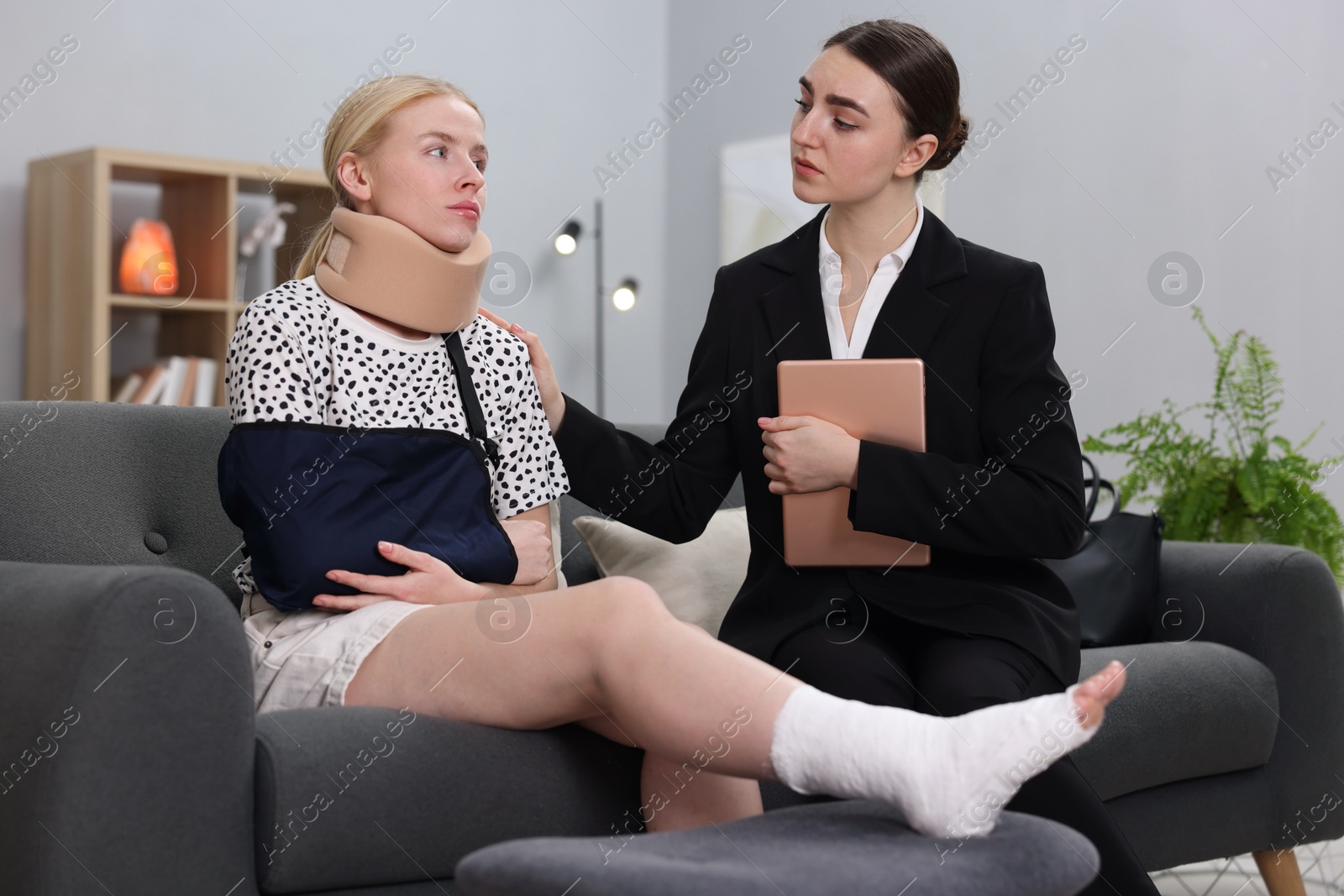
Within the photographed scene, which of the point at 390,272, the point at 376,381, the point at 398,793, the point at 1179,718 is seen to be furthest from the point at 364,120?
the point at 1179,718

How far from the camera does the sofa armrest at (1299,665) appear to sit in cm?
208

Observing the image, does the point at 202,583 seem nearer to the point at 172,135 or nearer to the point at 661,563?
the point at 661,563

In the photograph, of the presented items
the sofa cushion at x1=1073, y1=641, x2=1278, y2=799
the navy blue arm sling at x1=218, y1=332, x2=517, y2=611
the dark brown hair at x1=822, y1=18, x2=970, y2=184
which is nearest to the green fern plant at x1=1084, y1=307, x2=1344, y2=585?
the sofa cushion at x1=1073, y1=641, x2=1278, y2=799

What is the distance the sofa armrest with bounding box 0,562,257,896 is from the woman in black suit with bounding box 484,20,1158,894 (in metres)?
0.66

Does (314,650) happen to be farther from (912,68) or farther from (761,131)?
(761,131)

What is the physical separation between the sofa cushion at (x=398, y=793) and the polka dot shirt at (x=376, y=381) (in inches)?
13.7

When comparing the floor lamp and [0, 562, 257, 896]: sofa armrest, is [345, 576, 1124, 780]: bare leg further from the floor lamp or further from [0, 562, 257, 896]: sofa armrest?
the floor lamp

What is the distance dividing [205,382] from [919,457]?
8.16ft

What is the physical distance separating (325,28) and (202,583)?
322 cm

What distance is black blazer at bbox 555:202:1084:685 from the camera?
156 cm

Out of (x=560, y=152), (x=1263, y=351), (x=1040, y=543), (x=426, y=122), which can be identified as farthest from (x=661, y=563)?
(x=560, y=152)

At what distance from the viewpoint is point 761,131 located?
4426 millimetres

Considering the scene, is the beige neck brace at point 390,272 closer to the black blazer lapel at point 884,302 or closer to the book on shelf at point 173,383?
the black blazer lapel at point 884,302

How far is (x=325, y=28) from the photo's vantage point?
400 centimetres
